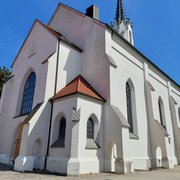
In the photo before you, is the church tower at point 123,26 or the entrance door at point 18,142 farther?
the church tower at point 123,26

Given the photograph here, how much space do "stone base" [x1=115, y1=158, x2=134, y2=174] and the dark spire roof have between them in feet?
94.8

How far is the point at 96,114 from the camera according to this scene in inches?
428

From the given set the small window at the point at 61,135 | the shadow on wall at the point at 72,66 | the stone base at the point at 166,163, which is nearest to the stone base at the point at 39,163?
the small window at the point at 61,135

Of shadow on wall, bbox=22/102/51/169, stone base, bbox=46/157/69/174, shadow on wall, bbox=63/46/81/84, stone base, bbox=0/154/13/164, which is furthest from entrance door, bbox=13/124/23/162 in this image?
shadow on wall, bbox=63/46/81/84

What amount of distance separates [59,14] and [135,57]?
9487 mm

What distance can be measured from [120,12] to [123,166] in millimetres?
32797

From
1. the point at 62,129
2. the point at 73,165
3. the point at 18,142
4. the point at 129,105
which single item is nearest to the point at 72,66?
the point at 62,129

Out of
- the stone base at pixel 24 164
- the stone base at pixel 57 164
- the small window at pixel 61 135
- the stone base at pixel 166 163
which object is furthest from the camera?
the stone base at pixel 166 163

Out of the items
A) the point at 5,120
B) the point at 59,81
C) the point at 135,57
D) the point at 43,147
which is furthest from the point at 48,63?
the point at 135,57

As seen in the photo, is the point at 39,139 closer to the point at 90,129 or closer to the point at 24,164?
the point at 24,164

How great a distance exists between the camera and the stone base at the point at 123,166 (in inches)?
376

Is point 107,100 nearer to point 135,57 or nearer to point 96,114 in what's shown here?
point 96,114

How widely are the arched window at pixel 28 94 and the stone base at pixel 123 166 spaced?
7.99 metres

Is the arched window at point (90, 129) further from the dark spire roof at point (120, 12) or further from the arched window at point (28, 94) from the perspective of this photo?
the dark spire roof at point (120, 12)
